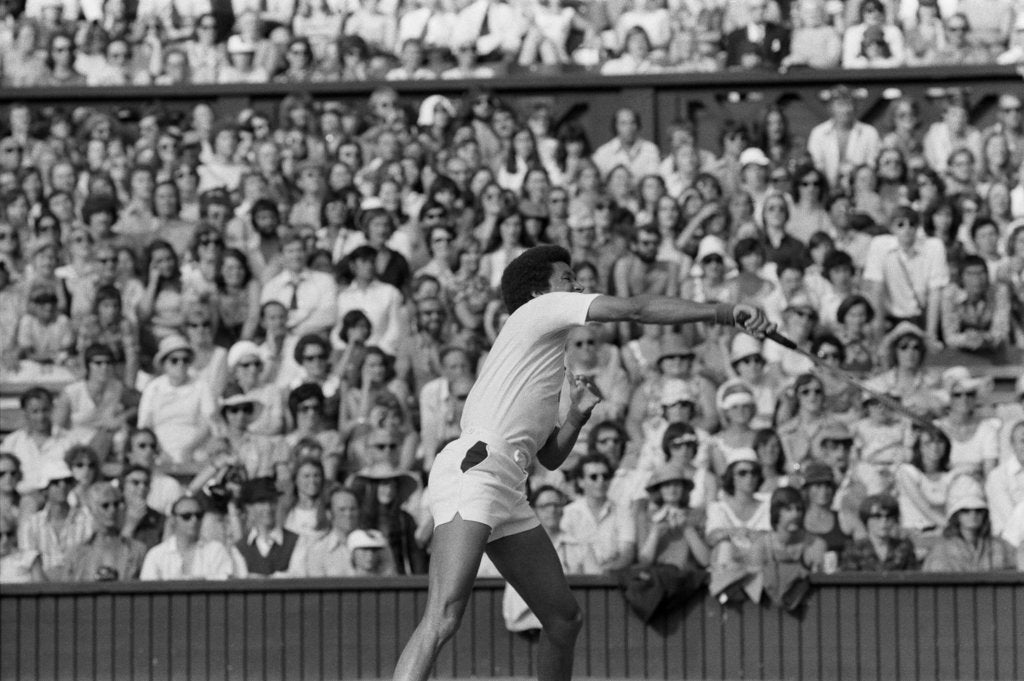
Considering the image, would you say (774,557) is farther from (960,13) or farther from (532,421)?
(960,13)

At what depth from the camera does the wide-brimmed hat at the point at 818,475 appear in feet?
35.6

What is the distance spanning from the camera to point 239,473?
11.5m

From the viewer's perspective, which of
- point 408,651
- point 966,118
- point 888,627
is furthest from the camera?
point 966,118

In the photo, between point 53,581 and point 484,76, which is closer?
point 53,581

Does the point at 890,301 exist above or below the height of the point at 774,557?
above

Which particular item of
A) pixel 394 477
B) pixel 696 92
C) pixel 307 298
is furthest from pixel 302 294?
pixel 696 92

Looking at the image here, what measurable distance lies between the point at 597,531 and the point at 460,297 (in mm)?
2640

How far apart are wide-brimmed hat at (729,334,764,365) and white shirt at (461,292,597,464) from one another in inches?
215

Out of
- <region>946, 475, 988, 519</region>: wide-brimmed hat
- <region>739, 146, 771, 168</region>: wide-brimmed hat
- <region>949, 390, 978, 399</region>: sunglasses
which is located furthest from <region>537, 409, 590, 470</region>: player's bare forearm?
<region>739, 146, 771, 168</region>: wide-brimmed hat

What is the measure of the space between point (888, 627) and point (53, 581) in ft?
13.6

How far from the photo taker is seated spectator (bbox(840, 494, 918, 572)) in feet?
34.7

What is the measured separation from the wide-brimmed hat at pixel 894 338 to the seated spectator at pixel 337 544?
135 inches

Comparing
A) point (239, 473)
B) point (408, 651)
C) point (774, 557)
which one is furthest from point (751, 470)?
point (408, 651)

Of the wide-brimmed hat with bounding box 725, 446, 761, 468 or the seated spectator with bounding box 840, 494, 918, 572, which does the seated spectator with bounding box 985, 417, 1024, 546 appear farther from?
the wide-brimmed hat with bounding box 725, 446, 761, 468
